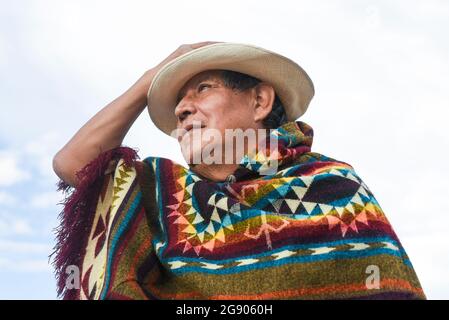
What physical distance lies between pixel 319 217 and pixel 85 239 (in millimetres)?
1206

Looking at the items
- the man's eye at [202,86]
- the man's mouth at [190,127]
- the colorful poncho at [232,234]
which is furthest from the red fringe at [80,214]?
the man's eye at [202,86]

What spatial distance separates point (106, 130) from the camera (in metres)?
3.30

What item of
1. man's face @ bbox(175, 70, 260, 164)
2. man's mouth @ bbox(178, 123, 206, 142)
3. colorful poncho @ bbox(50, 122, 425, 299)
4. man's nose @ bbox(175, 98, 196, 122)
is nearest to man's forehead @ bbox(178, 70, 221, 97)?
man's face @ bbox(175, 70, 260, 164)

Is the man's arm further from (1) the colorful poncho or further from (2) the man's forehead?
(2) the man's forehead

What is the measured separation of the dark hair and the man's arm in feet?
1.73

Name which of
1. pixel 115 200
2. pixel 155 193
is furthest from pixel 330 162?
pixel 115 200

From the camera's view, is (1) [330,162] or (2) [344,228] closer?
(2) [344,228]

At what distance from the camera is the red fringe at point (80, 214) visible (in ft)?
10.3

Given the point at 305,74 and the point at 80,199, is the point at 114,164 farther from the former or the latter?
the point at 305,74

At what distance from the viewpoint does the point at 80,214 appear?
3168 millimetres

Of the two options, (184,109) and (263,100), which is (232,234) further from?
(263,100)

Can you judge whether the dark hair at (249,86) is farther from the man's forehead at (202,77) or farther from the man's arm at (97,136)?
the man's arm at (97,136)

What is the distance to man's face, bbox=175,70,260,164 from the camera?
3.29 m
